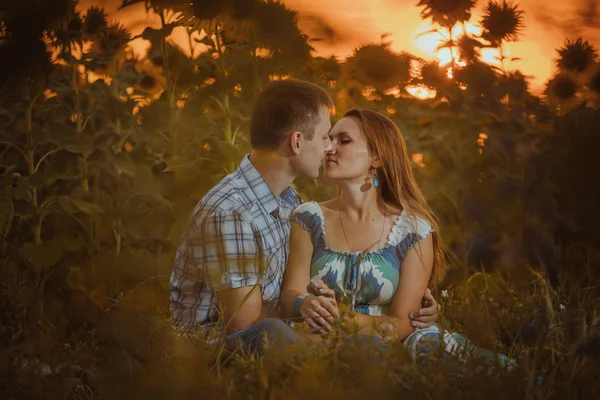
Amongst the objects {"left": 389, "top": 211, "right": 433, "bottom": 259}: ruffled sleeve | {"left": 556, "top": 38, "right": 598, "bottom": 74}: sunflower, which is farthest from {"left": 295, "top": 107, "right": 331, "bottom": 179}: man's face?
{"left": 556, "top": 38, "right": 598, "bottom": 74}: sunflower

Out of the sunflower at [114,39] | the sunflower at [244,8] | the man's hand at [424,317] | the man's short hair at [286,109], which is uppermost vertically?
the sunflower at [244,8]

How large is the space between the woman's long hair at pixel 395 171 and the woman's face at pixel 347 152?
18 mm

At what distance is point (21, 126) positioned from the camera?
106 inches

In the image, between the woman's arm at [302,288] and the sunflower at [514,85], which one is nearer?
the woman's arm at [302,288]

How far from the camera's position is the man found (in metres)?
1.89

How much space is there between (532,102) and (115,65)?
63.6 inches

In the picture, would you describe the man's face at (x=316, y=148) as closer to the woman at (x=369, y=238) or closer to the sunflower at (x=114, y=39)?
the woman at (x=369, y=238)

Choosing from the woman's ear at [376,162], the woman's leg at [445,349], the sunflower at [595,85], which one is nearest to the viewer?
the woman's leg at [445,349]

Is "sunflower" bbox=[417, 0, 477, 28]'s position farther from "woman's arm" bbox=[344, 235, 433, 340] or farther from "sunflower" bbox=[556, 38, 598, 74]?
"woman's arm" bbox=[344, 235, 433, 340]

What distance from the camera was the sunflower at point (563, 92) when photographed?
9.62ft

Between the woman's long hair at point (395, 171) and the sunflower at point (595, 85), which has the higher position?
the sunflower at point (595, 85)

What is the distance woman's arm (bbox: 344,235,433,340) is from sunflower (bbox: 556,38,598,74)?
3.09 ft

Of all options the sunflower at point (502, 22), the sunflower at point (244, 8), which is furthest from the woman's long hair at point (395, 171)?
the sunflower at point (502, 22)

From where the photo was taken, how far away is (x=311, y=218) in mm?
2086
